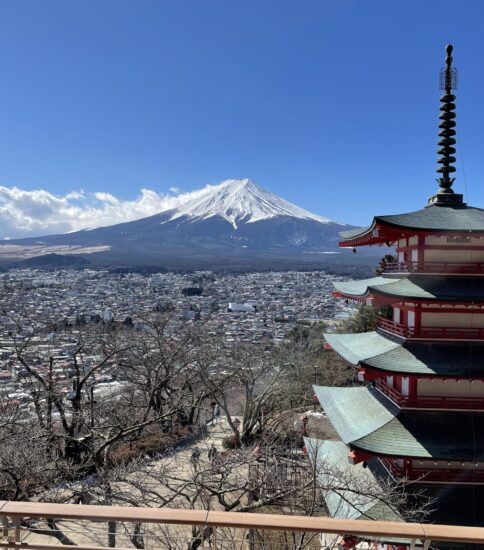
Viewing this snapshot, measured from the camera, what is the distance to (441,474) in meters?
7.96

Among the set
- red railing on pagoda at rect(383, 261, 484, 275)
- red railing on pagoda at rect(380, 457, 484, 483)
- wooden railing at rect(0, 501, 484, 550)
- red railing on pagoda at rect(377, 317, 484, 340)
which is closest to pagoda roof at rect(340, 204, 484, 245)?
red railing on pagoda at rect(383, 261, 484, 275)

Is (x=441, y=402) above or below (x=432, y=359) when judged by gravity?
below

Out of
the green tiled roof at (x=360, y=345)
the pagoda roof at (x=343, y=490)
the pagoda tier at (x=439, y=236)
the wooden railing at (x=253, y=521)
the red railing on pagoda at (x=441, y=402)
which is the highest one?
the pagoda tier at (x=439, y=236)

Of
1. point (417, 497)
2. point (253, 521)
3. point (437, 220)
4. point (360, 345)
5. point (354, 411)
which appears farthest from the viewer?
point (360, 345)

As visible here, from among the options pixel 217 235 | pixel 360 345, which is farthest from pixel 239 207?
pixel 360 345

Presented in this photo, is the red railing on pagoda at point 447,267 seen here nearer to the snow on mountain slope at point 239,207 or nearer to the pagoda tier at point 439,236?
the pagoda tier at point 439,236

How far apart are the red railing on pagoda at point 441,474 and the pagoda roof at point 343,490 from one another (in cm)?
54

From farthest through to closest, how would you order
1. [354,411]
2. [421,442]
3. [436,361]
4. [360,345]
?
A: 1. [360,345]
2. [354,411]
3. [436,361]
4. [421,442]

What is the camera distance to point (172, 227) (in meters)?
164

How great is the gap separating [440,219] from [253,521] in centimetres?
717

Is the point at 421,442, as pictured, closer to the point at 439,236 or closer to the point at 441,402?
the point at 441,402

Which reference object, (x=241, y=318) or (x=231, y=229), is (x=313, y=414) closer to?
(x=241, y=318)

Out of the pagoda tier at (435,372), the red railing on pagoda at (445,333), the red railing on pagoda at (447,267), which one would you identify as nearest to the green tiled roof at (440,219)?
the red railing on pagoda at (447,267)

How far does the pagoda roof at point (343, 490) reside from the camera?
24.1 ft
